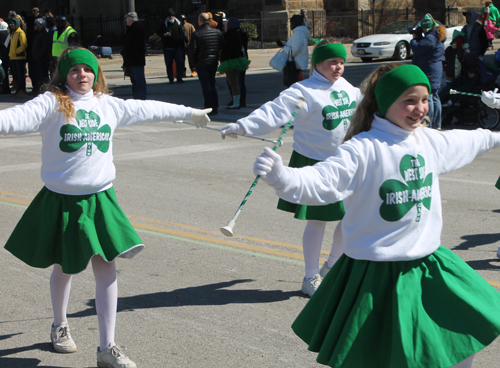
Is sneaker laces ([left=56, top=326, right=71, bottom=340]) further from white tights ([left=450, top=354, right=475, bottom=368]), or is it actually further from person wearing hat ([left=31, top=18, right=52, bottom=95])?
person wearing hat ([left=31, top=18, right=52, bottom=95])

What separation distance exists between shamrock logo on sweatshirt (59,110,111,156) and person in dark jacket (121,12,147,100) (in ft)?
39.5

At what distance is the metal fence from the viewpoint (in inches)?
1283

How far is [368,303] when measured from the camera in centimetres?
288

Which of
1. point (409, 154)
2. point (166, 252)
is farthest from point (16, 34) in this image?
point (409, 154)

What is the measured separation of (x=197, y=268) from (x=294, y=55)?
8.53 metres

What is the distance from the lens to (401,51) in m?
25.2

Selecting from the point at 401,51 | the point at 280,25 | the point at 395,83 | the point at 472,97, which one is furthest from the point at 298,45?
the point at 280,25

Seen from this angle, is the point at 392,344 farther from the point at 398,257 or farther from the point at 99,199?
the point at 99,199

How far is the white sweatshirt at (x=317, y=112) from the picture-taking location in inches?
189

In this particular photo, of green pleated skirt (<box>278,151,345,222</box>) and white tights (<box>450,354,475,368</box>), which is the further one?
green pleated skirt (<box>278,151,345,222</box>)

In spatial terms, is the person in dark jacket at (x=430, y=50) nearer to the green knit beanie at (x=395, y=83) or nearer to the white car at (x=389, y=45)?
the green knit beanie at (x=395, y=83)

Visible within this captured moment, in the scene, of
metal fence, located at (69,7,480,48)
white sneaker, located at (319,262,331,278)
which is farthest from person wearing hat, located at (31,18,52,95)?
metal fence, located at (69,7,480,48)

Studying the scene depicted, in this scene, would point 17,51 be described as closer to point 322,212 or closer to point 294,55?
point 294,55

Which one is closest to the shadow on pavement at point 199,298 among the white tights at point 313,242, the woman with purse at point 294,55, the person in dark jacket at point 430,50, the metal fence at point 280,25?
the white tights at point 313,242
